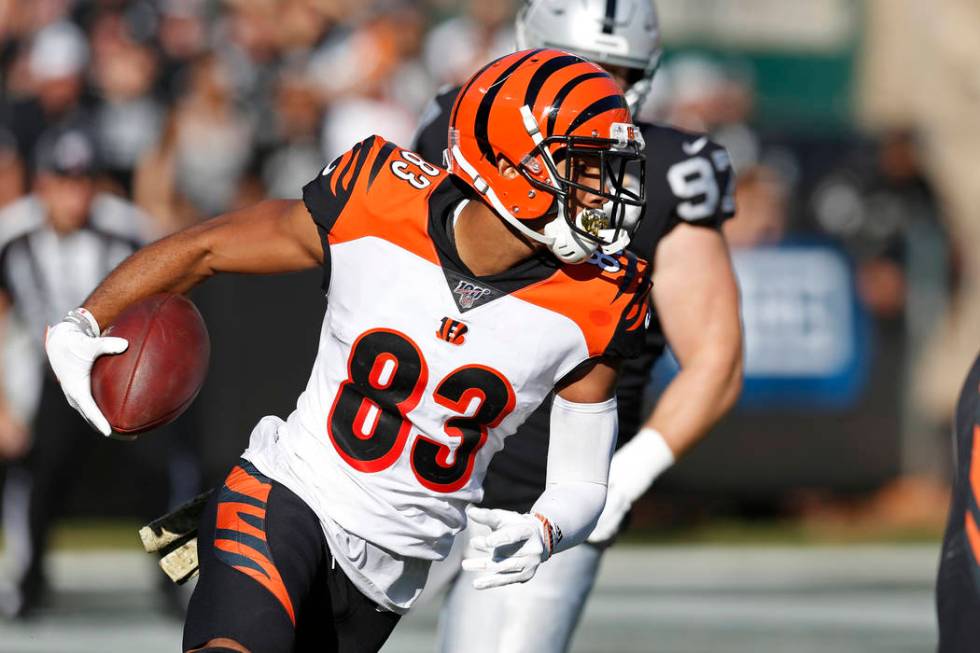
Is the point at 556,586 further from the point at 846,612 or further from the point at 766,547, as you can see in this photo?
the point at 766,547

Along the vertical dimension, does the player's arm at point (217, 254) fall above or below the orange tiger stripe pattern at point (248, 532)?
above

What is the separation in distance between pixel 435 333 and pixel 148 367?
64 centimetres

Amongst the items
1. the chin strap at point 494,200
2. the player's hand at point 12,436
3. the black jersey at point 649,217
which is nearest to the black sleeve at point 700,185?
the black jersey at point 649,217

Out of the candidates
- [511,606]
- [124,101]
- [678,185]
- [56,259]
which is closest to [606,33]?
[678,185]

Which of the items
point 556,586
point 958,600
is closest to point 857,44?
point 556,586

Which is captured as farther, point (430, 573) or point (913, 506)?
point (913, 506)

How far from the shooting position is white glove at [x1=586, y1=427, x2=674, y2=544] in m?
4.54

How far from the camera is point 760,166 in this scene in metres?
10.6

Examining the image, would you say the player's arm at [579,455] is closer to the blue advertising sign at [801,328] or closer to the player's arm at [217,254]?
the player's arm at [217,254]

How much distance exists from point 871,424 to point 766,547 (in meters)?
1.10

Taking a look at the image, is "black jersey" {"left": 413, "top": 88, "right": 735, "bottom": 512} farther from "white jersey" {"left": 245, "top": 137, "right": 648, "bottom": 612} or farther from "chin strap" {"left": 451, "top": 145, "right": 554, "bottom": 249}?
"chin strap" {"left": 451, "top": 145, "right": 554, "bottom": 249}

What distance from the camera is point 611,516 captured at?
4.53 m

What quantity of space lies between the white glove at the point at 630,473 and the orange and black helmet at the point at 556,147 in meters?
0.91

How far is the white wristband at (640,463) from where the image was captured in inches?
181
